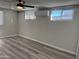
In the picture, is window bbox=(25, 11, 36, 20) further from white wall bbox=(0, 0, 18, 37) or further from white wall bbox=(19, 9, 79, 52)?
white wall bbox=(0, 0, 18, 37)

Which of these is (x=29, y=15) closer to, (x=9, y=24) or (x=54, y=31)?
(x=9, y=24)

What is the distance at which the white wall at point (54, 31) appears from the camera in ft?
12.9

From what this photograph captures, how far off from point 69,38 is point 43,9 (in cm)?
213

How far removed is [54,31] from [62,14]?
933 millimetres

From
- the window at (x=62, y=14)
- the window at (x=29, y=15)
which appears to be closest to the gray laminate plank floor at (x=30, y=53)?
the window at (x=62, y=14)

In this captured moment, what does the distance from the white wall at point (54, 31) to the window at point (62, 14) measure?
0.20 meters

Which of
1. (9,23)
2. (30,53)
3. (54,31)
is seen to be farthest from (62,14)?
(9,23)

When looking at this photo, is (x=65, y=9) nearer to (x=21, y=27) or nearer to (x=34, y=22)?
(x=34, y=22)

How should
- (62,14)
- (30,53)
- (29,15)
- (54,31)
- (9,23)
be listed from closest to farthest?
1. (30,53)
2. (62,14)
3. (54,31)
4. (29,15)
5. (9,23)

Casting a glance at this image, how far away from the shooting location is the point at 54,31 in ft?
15.5

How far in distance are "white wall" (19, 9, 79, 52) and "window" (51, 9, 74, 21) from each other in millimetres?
204

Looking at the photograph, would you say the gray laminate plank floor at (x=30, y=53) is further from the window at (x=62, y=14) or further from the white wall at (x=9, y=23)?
the white wall at (x=9, y=23)

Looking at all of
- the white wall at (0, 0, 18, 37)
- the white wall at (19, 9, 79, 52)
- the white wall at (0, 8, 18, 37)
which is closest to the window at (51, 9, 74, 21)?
the white wall at (19, 9, 79, 52)

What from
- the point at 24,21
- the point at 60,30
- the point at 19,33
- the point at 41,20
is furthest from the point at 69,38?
the point at 19,33
